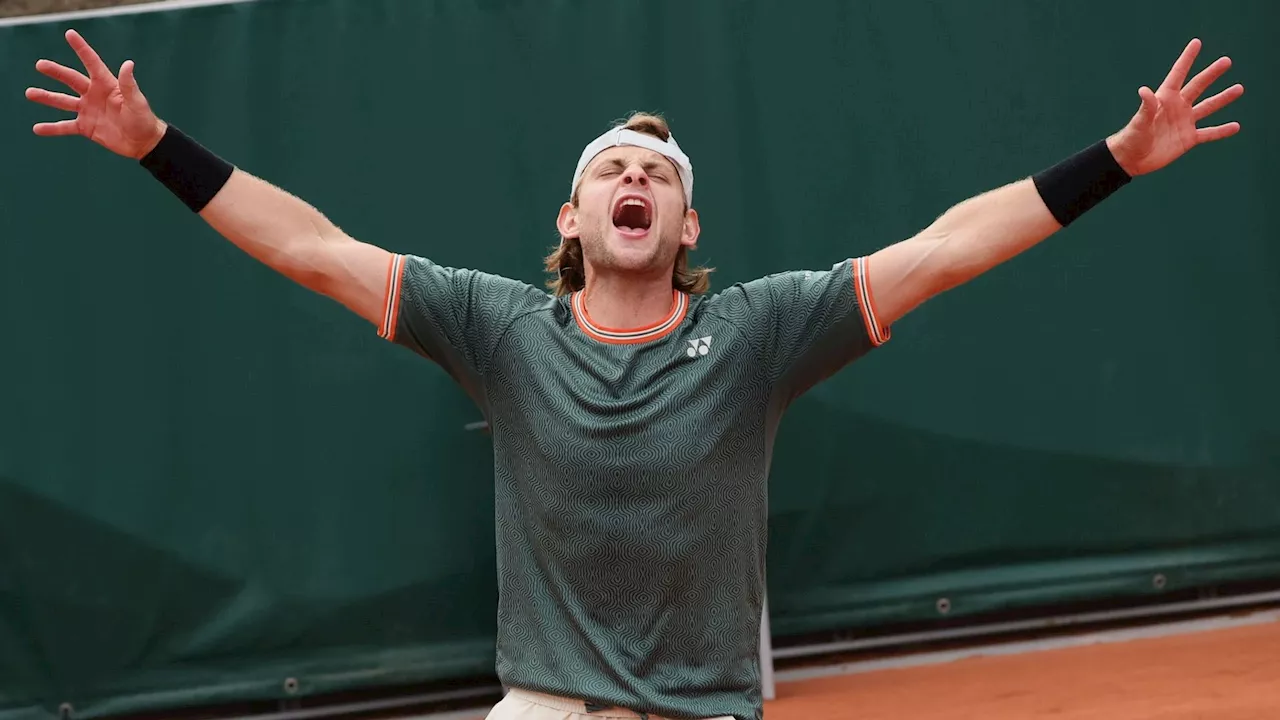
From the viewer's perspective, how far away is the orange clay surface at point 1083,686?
4672 mm

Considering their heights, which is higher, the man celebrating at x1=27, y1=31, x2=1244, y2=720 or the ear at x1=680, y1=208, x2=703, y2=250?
the ear at x1=680, y1=208, x2=703, y2=250

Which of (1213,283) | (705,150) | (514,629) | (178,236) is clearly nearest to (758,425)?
(514,629)

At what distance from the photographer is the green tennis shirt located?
8.78ft

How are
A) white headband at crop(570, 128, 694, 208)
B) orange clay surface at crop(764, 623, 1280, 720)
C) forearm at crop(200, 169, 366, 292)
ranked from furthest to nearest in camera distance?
orange clay surface at crop(764, 623, 1280, 720)
white headband at crop(570, 128, 694, 208)
forearm at crop(200, 169, 366, 292)

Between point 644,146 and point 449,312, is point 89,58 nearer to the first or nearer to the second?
point 449,312

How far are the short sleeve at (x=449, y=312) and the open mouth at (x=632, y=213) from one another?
0.25 meters

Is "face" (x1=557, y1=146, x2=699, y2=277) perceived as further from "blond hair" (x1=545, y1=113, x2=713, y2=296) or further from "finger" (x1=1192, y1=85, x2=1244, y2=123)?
A: "finger" (x1=1192, y1=85, x2=1244, y2=123)

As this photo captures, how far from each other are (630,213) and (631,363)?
0.39 m

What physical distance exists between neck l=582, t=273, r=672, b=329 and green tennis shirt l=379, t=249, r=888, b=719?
3 centimetres

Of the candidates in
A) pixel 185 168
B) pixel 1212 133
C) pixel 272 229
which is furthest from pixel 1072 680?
pixel 185 168

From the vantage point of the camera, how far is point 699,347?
282 cm

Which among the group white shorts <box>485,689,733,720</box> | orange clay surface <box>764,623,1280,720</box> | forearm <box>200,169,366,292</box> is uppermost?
forearm <box>200,169,366,292</box>

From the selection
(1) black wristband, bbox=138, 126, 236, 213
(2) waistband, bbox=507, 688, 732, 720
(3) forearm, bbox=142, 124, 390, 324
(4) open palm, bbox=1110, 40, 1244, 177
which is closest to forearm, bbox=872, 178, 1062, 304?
(4) open palm, bbox=1110, 40, 1244, 177

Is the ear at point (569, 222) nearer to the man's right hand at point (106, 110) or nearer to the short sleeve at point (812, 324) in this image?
the short sleeve at point (812, 324)
